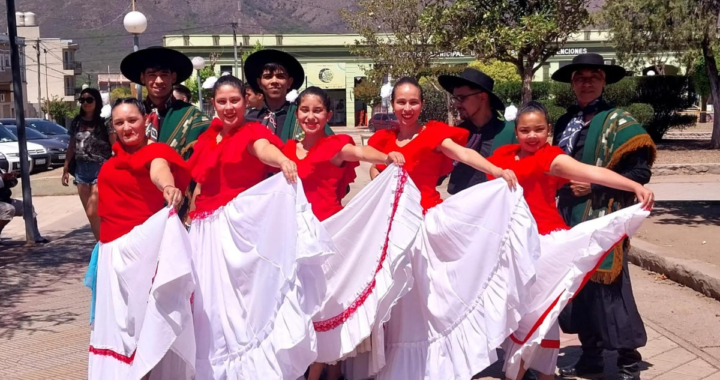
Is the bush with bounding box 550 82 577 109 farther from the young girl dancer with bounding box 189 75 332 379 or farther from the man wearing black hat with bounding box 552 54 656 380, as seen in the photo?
the young girl dancer with bounding box 189 75 332 379

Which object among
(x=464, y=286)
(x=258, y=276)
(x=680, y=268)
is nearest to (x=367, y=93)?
(x=680, y=268)


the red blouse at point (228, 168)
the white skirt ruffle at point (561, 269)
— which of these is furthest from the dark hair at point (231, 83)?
the white skirt ruffle at point (561, 269)

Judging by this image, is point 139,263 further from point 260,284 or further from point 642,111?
point 642,111

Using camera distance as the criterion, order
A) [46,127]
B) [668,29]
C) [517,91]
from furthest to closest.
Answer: [517,91] → [46,127] → [668,29]

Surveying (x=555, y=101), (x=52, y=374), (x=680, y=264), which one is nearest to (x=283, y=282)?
(x=52, y=374)

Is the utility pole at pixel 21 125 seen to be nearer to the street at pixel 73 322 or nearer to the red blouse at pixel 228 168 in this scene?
the street at pixel 73 322

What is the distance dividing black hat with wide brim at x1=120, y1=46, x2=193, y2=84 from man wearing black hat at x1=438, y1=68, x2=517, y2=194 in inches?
76.0

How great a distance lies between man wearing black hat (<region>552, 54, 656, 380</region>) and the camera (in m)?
5.45

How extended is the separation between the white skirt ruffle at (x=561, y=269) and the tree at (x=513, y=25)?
17330 millimetres

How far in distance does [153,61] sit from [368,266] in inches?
95.0

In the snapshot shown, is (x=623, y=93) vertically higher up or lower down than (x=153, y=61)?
lower down

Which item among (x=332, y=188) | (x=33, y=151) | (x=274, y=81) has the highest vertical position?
(x=274, y=81)

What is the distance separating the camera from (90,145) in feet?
33.5

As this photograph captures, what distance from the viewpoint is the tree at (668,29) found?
24141mm
